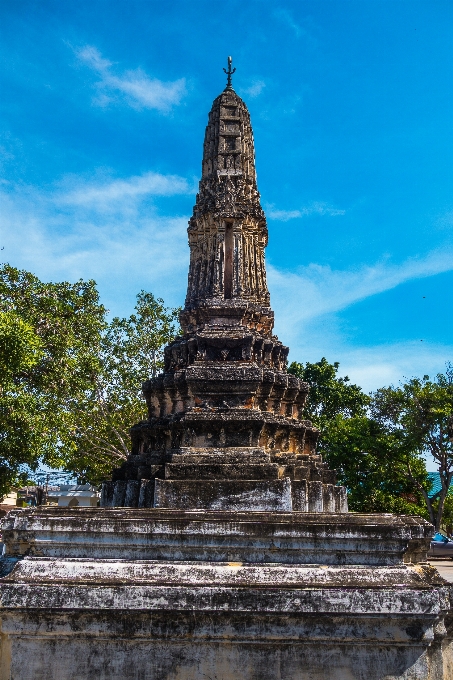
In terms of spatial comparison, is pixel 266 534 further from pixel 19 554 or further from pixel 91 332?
pixel 91 332

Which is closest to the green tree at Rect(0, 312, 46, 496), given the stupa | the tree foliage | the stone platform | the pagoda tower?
the tree foliage

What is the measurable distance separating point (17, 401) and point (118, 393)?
892cm

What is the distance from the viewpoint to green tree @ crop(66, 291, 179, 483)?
23.5 meters

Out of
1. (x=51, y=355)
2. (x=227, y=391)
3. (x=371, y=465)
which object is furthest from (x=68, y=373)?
(x=371, y=465)

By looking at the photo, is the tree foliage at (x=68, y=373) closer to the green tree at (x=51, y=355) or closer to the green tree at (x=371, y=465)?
the green tree at (x=51, y=355)

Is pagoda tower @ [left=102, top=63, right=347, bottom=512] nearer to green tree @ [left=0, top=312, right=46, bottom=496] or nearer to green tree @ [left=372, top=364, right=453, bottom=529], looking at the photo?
green tree @ [left=0, top=312, right=46, bottom=496]

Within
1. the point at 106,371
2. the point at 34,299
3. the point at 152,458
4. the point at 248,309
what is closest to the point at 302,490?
the point at 152,458

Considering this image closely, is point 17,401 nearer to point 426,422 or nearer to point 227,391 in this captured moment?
point 227,391

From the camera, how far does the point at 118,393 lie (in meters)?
24.1

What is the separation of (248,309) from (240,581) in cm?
615

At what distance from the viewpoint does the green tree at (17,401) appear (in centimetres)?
1452

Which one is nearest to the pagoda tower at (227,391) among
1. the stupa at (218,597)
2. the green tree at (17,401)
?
the stupa at (218,597)

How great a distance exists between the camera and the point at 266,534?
20.4 ft

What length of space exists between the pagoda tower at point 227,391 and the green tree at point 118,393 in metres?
12.1
